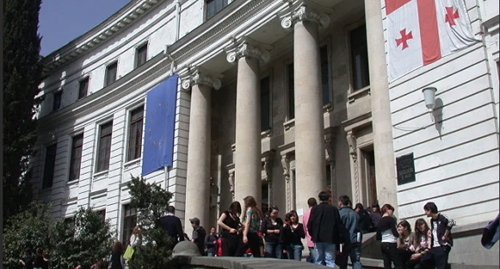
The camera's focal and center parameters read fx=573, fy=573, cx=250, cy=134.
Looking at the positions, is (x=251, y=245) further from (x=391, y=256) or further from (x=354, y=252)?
(x=391, y=256)

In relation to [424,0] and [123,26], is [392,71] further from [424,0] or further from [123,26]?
[123,26]

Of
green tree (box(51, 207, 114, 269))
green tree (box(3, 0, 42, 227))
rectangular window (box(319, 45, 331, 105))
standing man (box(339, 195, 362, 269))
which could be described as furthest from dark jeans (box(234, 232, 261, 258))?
green tree (box(3, 0, 42, 227))

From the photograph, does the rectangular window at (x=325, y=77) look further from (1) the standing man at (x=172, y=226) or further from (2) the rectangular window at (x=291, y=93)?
(1) the standing man at (x=172, y=226)

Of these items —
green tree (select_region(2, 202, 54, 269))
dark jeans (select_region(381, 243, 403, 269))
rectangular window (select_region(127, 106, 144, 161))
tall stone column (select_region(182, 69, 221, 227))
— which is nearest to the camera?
dark jeans (select_region(381, 243, 403, 269))

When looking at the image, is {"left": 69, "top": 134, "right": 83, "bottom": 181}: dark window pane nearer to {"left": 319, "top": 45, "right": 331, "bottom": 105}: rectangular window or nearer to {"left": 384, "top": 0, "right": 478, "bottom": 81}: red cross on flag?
{"left": 319, "top": 45, "right": 331, "bottom": 105}: rectangular window

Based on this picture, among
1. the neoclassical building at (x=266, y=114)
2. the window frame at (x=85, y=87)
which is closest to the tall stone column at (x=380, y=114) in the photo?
the neoclassical building at (x=266, y=114)

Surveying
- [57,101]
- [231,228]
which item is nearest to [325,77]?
[231,228]

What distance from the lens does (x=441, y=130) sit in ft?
45.4

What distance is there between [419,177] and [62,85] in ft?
88.6

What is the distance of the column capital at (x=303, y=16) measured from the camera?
2059cm

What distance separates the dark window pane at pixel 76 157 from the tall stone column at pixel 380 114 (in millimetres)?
20645

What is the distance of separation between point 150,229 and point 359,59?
11.7 metres

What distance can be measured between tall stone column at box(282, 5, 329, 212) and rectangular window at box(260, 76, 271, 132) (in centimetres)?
492

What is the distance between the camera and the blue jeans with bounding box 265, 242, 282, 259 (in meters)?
12.7
